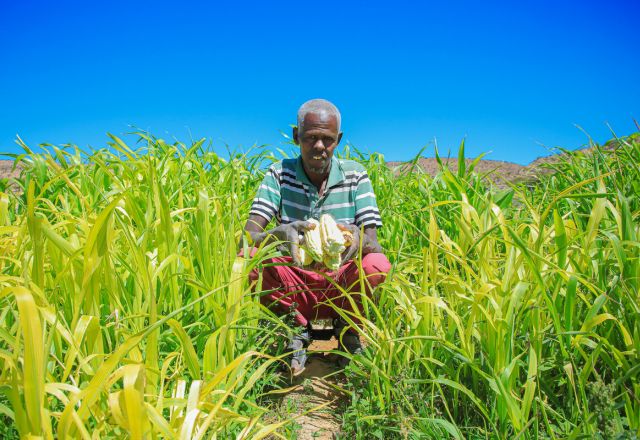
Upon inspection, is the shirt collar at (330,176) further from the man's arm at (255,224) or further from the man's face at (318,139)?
the man's arm at (255,224)

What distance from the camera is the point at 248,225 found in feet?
7.73

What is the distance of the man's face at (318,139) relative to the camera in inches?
89.6

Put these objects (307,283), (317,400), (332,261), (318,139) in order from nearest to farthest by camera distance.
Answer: (317,400), (332,261), (307,283), (318,139)

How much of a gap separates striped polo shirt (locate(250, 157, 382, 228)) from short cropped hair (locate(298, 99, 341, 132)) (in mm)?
240

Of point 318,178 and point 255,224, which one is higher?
point 318,178

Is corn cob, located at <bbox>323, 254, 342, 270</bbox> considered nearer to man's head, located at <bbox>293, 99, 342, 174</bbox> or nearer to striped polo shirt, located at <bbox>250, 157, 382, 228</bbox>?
striped polo shirt, located at <bbox>250, 157, 382, 228</bbox>

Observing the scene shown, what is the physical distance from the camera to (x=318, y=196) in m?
2.50

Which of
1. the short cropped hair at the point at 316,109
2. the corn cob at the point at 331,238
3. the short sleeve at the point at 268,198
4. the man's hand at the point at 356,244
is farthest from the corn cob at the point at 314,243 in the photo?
the short cropped hair at the point at 316,109

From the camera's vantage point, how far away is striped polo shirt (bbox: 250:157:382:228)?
2471mm

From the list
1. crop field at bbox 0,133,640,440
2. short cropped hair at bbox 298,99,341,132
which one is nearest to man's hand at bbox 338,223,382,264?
crop field at bbox 0,133,640,440

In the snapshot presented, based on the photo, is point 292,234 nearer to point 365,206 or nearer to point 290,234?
point 290,234

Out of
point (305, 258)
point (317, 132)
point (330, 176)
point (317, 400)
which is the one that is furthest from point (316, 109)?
point (317, 400)

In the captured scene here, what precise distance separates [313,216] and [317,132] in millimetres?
441

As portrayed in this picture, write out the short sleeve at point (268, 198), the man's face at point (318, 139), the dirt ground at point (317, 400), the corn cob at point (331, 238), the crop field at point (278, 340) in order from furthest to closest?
the short sleeve at point (268, 198)
the man's face at point (318, 139)
the corn cob at point (331, 238)
the dirt ground at point (317, 400)
the crop field at point (278, 340)
